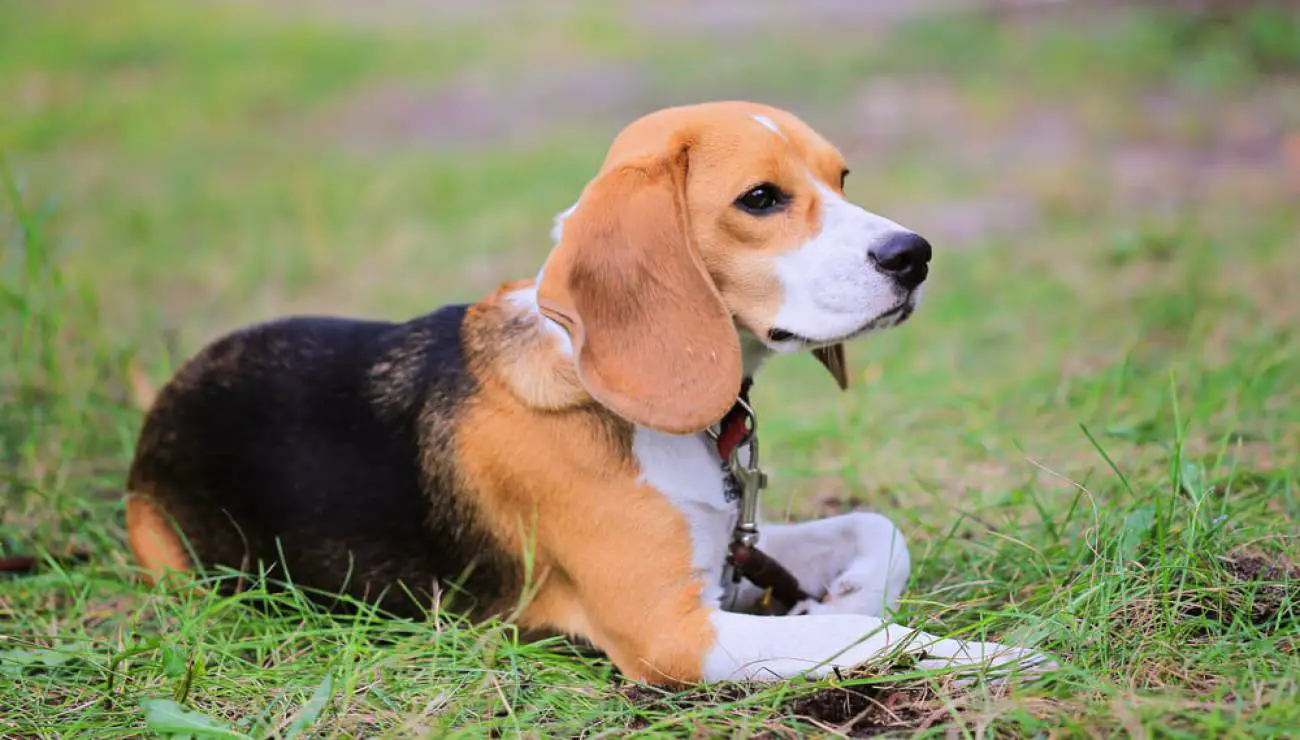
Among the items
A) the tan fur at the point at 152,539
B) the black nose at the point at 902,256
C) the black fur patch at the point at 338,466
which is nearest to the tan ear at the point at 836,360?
the black nose at the point at 902,256

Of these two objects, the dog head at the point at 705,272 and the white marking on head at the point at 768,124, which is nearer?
the dog head at the point at 705,272

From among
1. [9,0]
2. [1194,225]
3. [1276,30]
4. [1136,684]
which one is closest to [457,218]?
[1194,225]

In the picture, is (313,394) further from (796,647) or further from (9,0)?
(9,0)

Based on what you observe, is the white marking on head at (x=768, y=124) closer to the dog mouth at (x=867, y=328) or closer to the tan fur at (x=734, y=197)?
the tan fur at (x=734, y=197)

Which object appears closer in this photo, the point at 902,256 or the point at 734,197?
the point at 902,256

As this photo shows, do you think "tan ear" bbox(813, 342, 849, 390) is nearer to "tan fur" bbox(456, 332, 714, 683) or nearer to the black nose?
the black nose

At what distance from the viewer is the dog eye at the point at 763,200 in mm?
3189

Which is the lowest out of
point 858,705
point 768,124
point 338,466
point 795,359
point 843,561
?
point 795,359

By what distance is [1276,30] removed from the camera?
11.6m

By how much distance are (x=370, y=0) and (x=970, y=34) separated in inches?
341

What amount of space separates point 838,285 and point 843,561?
101cm

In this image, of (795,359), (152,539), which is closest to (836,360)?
(152,539)

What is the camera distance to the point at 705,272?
313cm

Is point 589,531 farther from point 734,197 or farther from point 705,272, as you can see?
point 734,197
